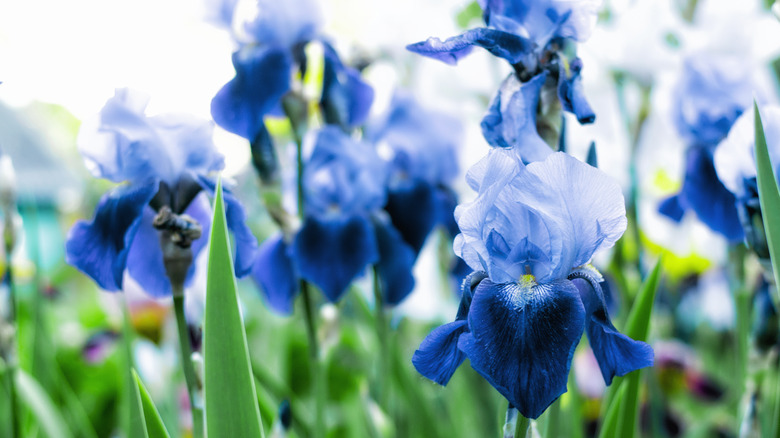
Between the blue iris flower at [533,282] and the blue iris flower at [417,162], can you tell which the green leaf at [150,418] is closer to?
the blue iris flower at [533,282]

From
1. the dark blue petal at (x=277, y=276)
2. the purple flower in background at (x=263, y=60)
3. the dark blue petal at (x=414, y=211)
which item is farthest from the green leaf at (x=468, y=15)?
the dark blue petal at (x=277, y=276)

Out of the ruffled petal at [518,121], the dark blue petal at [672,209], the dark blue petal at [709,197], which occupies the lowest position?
the dark blue petal at [672,209]

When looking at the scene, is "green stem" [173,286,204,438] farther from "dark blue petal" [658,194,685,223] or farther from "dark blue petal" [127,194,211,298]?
"dark blue petal" [658,194,685,223]

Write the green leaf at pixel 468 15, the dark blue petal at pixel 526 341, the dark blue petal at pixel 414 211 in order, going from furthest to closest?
1. the green leaf at pixel 468 15
2. the dark blue petal at pixel 414 211
3. the dark blue petal at pixel 526 341

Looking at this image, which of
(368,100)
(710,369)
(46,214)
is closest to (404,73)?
(368,100)

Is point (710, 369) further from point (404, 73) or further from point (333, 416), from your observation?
point (404, 73)

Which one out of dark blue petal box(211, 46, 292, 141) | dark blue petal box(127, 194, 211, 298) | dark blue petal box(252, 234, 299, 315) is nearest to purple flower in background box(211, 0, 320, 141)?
dark blue petal box(211, 46, 292, 141)

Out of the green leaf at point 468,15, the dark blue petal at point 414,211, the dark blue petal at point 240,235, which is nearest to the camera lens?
the dark blue petal at point 240,235
